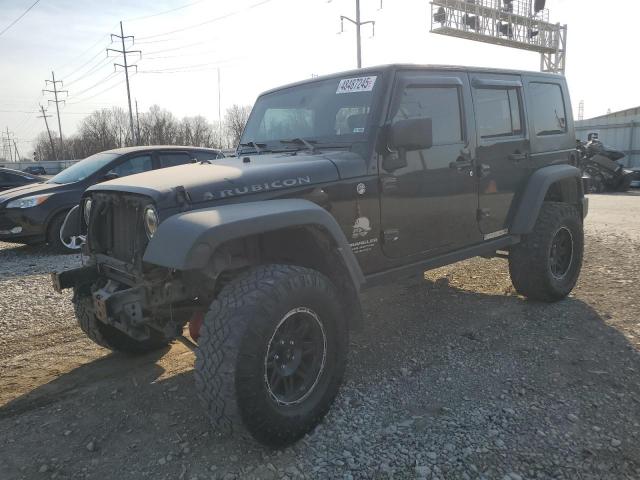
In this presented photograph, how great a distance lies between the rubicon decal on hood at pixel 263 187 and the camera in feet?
9.46

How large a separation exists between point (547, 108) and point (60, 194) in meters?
7.08

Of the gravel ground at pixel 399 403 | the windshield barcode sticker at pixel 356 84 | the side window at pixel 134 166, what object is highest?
the windshield barcode sticker at pixel 356 84

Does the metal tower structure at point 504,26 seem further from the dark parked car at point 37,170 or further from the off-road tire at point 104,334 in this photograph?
the dark parked car at point 37,170

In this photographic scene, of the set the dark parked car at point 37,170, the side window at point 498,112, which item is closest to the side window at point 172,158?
the side window at point 498,112

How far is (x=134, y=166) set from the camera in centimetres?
826

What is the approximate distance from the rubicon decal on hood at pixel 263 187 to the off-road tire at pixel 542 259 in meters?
2.69

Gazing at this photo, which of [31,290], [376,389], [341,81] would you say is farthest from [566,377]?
[31,290]

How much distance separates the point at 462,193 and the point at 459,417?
1807 mm

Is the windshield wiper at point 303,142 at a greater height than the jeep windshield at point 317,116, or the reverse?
the jeep windshield at point 317,116

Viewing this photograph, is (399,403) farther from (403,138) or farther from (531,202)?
(531,202)

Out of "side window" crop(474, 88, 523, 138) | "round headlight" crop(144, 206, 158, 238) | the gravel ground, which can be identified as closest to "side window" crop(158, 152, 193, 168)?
the gravel ground

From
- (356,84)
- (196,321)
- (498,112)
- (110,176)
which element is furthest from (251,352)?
(110,176)

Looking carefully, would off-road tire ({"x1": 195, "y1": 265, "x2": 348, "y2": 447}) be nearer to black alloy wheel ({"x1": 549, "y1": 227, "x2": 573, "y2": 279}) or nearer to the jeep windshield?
the jeep windshield

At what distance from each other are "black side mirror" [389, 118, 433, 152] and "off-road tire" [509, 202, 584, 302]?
207cm
